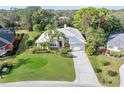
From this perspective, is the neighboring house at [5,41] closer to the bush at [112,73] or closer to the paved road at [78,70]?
the paved road at [78,70]

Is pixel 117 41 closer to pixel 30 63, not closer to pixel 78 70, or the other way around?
pixel 78 70

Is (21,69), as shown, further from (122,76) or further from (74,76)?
(122,76)

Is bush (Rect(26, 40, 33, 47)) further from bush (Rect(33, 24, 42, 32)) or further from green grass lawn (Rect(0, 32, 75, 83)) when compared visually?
bush (Rect(33, 24, 42, 32))

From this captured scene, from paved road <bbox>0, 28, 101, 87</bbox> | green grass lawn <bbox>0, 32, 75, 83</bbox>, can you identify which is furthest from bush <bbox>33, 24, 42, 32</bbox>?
paved road <bbox>0, 28, 101, 87</bbox>

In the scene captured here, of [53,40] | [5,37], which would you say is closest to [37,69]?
[53,40]

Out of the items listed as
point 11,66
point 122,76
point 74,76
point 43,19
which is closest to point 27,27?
point 43,19

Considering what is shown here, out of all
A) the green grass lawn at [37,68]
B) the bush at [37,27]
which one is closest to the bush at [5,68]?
the green grass lawn at [37,68]
